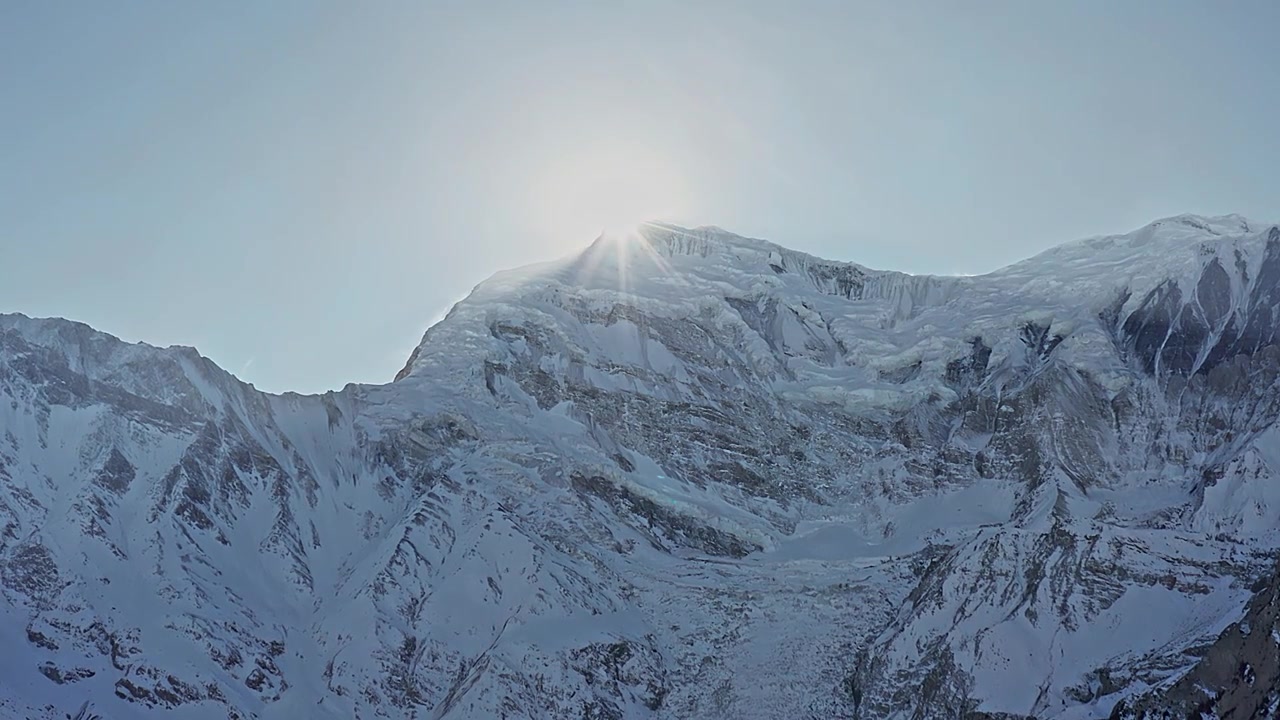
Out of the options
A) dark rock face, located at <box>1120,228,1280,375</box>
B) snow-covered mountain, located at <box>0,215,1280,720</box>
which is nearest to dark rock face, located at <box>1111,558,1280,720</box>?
snow-covered mountain, located at <box>0,215,1280,720</box>

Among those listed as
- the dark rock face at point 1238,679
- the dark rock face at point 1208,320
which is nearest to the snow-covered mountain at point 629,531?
the dark rock face at point 1208,320

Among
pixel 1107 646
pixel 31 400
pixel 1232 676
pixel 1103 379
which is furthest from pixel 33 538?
pixel 1103 379

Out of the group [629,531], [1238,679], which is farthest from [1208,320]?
[1238,679]

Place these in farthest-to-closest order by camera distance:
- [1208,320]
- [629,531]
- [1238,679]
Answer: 1. [1208,320]
2. [629,531]
3. [1238,679]

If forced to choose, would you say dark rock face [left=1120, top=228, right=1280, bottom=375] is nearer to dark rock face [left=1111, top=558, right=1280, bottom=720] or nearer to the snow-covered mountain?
the snow-covered mountain

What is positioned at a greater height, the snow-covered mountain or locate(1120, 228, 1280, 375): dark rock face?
locate(1120, 228, 1280, 375): dark rock face

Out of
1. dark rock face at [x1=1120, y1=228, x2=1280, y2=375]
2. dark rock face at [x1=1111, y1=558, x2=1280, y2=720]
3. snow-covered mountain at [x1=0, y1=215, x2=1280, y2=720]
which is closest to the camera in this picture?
dark rock face at [x1=1111, y1=558, x2=1280, y2=720]

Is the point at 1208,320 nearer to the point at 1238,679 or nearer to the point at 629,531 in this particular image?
the point at 629,531

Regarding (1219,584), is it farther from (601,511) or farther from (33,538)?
(33,538)

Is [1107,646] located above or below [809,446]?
below
